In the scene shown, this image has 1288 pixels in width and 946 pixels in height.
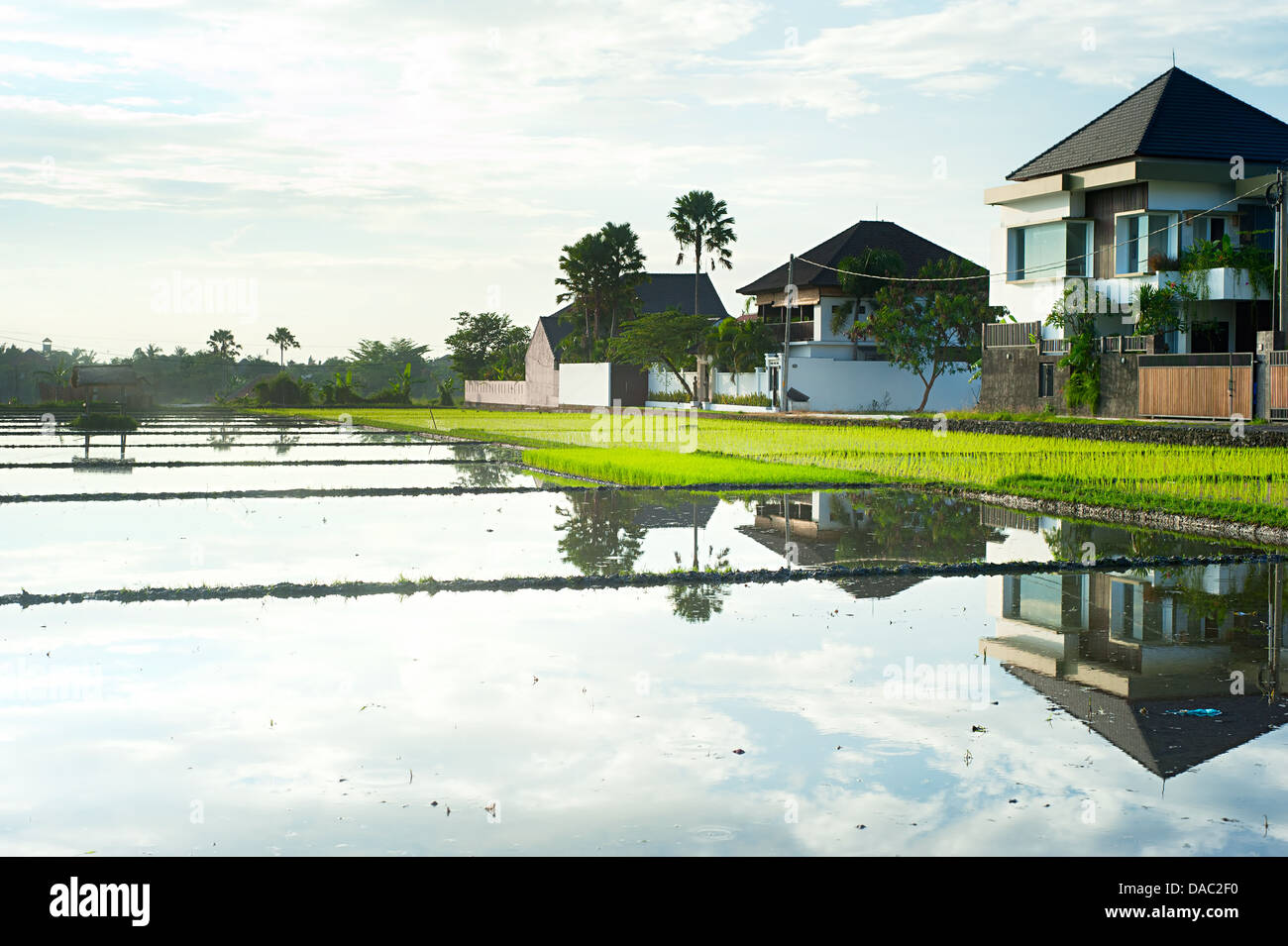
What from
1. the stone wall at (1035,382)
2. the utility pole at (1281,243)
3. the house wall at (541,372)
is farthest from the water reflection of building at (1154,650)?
the house wall at (541,372)

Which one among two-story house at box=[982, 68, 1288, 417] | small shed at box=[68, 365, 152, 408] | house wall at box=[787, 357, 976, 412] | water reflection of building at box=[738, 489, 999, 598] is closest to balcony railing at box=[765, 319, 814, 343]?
house wall at box=[787, 357, 976, 412]

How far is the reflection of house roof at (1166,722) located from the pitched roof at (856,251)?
49.2 metres

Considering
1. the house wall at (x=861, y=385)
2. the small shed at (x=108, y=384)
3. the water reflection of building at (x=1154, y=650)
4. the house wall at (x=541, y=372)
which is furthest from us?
the house wall at (x=541, y=372)

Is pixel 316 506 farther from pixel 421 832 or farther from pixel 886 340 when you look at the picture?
pixel 886 340

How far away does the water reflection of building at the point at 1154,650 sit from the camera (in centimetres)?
677

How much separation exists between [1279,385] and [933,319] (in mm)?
21771

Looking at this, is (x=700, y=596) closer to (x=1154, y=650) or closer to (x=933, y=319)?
(x=1154, y=650)

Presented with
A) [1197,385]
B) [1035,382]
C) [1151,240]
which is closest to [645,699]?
[1197,385]

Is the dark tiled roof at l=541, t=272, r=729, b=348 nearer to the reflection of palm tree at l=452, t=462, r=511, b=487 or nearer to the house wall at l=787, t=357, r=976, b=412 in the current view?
the house wall at l=787, t=357, r=976, b=412

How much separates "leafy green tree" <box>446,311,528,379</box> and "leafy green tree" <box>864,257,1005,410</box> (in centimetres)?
4044

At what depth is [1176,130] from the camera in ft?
123

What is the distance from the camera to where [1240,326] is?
35938 mm

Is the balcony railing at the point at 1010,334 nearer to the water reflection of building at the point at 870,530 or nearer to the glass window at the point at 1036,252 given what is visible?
the glass window at the point at 1036,252

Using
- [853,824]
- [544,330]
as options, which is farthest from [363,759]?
[544,330]
